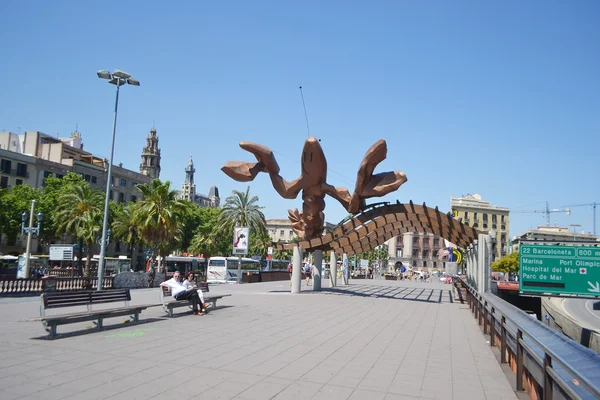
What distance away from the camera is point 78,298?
1021 centimetres

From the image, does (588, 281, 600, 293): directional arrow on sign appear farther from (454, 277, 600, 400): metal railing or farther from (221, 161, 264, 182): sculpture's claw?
(221, 161, 264, 182): sculpture's claw

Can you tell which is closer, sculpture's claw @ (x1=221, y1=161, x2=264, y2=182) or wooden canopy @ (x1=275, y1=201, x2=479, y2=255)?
wooden canopy @ (x1=275, y1=201, x2=479, y2=255)

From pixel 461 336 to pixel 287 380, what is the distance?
21.9ft

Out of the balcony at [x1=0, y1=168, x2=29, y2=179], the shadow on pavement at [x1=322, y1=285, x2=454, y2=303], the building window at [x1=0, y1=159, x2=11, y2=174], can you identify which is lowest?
the shadow on pavement at [x1=322, y1=285, x2=454, y2=303]

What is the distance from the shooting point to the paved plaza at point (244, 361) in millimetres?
6012

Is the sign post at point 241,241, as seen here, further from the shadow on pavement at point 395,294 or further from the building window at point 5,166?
the building window at point 5,166

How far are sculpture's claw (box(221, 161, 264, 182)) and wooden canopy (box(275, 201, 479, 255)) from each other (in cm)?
440

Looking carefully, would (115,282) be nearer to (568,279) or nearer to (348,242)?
(348,242)

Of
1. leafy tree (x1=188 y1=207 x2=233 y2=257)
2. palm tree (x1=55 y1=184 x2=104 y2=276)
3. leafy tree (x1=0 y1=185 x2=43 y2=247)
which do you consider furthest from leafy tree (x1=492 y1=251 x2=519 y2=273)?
leafy tree (x1=0 y1=185 x2=43 y2=247)

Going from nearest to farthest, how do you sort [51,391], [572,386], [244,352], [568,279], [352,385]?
1. [572,386]
2. [51,391]
3. [352,385]
4. [244,352]
5. [568,279]

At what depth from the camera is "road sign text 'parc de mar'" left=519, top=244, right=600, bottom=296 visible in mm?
14938

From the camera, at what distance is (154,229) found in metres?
30.4

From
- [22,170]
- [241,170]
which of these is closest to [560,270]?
[241,170]

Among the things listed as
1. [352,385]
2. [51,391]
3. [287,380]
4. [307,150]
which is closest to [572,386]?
[352,385]
